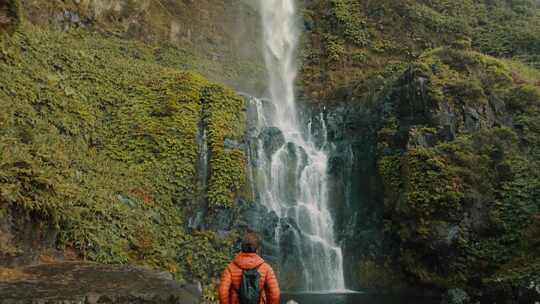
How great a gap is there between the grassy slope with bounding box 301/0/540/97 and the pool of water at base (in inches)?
514

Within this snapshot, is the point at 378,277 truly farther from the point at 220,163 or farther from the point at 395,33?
the point at 395,33

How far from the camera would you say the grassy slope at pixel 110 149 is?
10.1 meters

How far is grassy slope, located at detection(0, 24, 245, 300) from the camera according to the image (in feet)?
33.1

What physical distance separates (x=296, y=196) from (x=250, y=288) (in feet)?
44.3

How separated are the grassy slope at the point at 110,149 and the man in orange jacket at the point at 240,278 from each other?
212 inches

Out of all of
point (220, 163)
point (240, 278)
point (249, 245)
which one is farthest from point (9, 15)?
point (240, 278)

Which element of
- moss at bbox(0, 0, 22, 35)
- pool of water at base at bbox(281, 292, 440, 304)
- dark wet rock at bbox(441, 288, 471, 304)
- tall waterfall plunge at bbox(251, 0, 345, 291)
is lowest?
pool of water at base at bbox(281, 292, 440, 304)

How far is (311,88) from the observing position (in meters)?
26.5

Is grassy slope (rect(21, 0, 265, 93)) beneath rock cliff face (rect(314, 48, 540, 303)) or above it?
above

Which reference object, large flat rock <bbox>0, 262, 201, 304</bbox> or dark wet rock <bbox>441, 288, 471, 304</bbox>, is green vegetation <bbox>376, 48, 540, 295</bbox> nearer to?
dark wet rock <bbox>441, 288, 471, 304</bbox>

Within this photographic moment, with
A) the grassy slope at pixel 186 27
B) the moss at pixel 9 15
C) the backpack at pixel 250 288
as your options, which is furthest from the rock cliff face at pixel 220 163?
the backpack at pixel 250 288

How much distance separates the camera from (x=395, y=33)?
28.2 m

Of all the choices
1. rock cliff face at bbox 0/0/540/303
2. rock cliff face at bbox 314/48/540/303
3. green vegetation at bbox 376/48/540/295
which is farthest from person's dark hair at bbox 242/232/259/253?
green vegetation at bbox 376/48/540/295

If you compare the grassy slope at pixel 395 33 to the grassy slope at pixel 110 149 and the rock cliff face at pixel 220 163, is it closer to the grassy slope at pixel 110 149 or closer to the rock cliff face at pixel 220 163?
the rock cliff face at pixel 220 163
